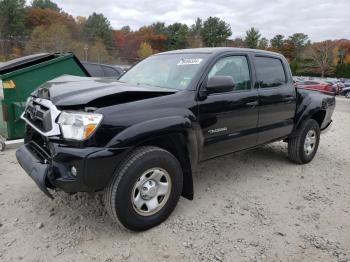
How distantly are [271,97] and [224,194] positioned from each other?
1490mm

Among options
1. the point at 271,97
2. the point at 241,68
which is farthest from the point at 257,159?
the point at 241,68

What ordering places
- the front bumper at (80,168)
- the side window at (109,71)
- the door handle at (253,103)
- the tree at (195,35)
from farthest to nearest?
the tree at (195,35) → the side window at (109,71) → the door handle at (253,103) → the front bumper at (80,168)

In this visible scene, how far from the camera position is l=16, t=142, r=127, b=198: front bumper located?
2.45m

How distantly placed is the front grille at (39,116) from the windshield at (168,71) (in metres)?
1.19

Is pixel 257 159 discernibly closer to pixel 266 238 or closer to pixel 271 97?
pixel 271 97

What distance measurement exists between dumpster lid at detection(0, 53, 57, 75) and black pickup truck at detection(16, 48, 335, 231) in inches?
97.7

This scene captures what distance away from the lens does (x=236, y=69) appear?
3.84 meters

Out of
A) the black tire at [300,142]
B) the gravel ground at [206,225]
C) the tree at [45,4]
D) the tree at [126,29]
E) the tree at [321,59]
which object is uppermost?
the tree at [45,4]

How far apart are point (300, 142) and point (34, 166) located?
398 centimetres

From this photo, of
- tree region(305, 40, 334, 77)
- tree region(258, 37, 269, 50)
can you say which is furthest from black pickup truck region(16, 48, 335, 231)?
tree region(258, 37, 269, 50)

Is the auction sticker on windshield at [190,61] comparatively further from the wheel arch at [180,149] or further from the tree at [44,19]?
the tree at [44,19]

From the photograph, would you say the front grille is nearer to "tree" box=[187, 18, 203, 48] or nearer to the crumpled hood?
the crumpled hood

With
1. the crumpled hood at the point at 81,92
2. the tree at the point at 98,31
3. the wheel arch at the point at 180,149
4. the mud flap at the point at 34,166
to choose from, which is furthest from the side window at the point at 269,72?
the tree at the point at 98,31

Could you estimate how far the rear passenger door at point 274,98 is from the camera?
13.5ft
